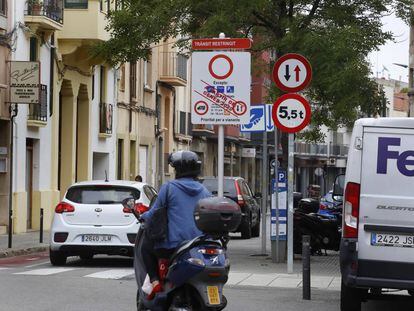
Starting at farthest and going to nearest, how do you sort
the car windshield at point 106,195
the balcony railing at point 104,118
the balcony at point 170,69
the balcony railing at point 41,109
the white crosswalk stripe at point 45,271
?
the balcony at point 170,69 < the balcony railing at point 104,118 < the balcony railing at point 41,109 < the car windshield at point 106,195 < the white crosswalk stripe at point 45,271

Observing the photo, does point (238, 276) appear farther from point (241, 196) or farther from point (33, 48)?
point (33, 48)

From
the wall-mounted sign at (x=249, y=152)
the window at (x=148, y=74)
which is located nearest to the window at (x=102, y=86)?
the window at (x=148, y=74)

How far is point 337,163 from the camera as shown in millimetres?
88938

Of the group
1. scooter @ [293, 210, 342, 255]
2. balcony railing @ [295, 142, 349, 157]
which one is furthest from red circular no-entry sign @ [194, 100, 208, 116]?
balcony railing @ [295, 142, 349, 157]

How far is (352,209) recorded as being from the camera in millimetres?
10836

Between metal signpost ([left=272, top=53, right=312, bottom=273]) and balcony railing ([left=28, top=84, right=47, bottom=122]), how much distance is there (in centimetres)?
1557

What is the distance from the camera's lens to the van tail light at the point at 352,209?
10.8m

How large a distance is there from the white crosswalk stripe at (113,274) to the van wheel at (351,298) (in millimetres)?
5181

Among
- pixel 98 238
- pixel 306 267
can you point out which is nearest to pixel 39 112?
pixel 98 238

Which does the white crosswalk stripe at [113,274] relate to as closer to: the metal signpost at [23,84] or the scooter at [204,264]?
the scooter at [204,264]

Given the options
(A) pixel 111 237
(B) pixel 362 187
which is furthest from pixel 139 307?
(A) pixel 111 237

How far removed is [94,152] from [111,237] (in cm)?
2066

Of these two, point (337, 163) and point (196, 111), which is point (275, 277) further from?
point (337, 163)

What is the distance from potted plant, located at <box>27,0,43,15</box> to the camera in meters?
30.4
